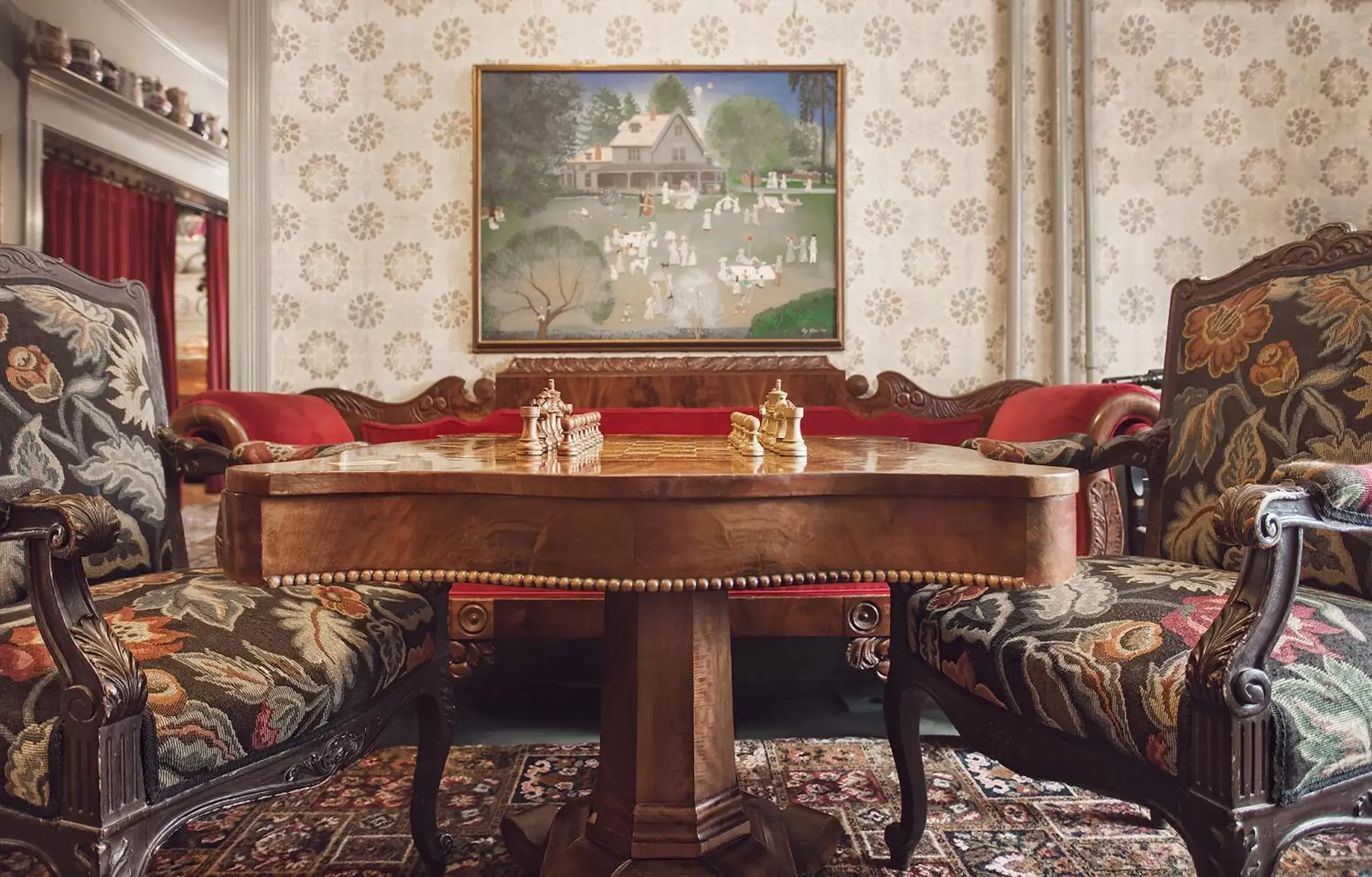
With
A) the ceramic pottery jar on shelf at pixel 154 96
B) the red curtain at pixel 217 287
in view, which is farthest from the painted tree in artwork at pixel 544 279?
the red curtain at pixel 217 287

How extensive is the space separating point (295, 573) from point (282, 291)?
8.93 feet

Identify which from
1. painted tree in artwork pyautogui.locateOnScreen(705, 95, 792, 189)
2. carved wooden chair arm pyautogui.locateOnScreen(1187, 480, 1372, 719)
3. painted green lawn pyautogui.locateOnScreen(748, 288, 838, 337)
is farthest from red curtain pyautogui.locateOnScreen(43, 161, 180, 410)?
carved wooden chair arm pyautogui.locateOnScreen(1187, 480, 1372, 719)

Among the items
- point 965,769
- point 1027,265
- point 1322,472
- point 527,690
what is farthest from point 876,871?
point 1027,265

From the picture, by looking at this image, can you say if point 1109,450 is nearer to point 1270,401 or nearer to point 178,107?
point 1270,401

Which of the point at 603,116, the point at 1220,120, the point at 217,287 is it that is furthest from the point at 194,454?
the point at 217,287

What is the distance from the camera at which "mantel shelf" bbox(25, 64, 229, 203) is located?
579 cm

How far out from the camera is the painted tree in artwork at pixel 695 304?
3.34 metres

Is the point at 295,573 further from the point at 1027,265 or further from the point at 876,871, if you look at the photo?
the point at 1027,265

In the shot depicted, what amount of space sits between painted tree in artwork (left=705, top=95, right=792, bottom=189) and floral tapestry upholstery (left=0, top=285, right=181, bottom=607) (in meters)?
2.22

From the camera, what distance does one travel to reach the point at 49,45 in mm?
5574

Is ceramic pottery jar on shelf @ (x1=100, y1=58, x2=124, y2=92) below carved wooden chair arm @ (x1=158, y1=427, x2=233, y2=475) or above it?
above

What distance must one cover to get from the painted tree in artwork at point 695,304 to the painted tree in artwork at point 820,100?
0.60 meters

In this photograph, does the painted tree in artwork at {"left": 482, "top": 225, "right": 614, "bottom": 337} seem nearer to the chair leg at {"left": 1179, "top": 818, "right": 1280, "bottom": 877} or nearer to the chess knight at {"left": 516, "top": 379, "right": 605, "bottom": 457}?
the chess knight at {"left": 516, "top": 379, "right": 605, "bottom": 457}

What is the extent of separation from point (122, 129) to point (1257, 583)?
8.19 m
